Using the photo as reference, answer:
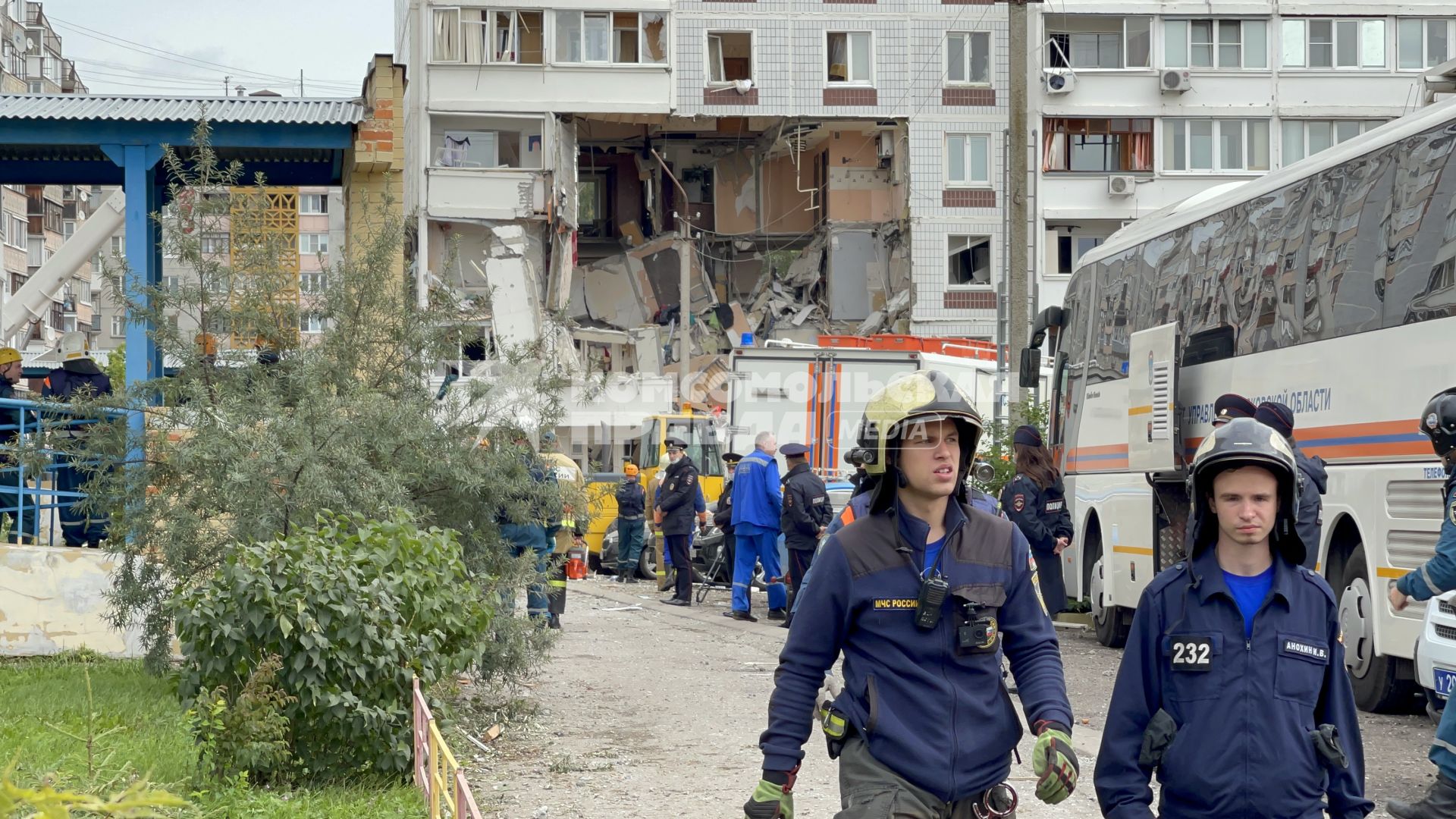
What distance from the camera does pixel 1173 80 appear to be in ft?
146

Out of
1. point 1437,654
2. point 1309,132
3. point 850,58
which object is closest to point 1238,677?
point 1437,654

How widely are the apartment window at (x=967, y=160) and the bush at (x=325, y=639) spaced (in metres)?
39.4

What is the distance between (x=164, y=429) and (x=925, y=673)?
22.2 ft

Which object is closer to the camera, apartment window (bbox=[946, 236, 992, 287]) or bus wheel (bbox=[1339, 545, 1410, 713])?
bus wheel (bbox=[1339, 545, 1410, 713])

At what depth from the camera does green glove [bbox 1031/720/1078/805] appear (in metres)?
3.88

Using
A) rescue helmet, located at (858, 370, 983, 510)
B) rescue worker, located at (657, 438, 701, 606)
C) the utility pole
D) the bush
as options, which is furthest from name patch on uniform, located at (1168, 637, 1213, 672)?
the utility pole

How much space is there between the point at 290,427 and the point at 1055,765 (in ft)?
19.8

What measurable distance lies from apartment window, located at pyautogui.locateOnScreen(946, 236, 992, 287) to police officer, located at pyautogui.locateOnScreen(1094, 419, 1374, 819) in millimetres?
41986

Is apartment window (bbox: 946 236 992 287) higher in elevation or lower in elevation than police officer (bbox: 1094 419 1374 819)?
higher

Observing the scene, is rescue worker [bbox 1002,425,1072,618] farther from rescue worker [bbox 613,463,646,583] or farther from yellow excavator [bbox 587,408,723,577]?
yellow excavator [bbox 587,408,723,577]

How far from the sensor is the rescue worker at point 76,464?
10.0m

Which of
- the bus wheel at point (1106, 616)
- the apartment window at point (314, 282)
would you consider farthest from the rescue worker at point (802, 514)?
the apartment window at point (314, 282)

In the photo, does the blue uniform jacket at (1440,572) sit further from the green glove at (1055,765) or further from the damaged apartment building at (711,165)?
the damaged apartment building at (711,165)

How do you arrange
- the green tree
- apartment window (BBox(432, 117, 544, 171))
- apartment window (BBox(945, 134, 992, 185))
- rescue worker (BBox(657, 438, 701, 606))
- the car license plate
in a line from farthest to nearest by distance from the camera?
apartment window (BBox(945, 134, 992, 185)) < apartment window (BBox(432, 117, 544, 171)) < rescue worker (BBox(657, 438, 701, 606)) < the green tree < the car license plate
